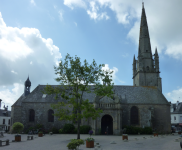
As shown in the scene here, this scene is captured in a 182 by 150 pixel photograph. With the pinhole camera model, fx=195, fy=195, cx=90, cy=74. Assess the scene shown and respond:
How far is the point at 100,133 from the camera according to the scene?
36094 millimetres

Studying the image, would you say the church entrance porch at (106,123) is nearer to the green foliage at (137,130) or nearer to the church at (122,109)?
the church at (122,109)

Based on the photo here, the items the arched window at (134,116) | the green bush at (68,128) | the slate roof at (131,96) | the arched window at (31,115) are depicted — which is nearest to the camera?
the green bush at (68,128)

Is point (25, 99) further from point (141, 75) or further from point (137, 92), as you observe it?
point (141, 75)

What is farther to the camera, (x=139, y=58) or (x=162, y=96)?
(x=139, y=58)

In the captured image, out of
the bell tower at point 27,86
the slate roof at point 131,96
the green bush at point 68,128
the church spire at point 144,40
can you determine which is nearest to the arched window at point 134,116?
the slate roof at point 131,96

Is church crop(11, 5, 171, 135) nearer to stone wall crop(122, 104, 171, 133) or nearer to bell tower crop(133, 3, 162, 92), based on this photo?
stone wall crop(122, 104, 171, 133)

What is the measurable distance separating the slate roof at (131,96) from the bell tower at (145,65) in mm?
4583

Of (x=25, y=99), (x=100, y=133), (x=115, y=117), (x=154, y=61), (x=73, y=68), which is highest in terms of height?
(x=154, y=61)

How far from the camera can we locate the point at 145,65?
52.3m

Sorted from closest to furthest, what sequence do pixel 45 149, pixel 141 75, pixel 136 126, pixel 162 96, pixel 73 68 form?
pixel 45 149
pixel 73 68
pixel 136 126
pixel 162 96
pixel 141 75

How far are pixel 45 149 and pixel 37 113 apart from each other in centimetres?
2504

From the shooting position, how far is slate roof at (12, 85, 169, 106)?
42938 mm

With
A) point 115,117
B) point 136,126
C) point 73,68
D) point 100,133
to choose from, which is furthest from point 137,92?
point 73,68

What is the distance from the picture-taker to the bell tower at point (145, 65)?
50500mm
